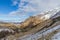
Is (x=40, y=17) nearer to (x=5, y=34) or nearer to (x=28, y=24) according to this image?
(x=28, y=24)

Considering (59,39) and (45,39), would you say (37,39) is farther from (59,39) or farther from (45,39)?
(59,39)

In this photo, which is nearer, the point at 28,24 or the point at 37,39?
the point at 37,39

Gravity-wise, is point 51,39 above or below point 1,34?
below

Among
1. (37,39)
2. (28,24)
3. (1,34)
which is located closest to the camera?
(37,39)

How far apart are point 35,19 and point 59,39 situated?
113 ft

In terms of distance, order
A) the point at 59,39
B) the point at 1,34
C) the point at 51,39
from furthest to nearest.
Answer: the point at 1,34 → the point at 51,39 → the point at 59,39

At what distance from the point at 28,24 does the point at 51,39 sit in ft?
105

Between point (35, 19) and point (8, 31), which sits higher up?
point (35, 19)

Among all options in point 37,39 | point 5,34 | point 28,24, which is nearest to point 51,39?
point 37,39

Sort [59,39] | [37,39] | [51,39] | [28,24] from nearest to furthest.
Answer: [59,39] → [51,39] → [37,39] → [28,24]

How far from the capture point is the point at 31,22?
54.7 meters

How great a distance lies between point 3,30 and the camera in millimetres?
42938

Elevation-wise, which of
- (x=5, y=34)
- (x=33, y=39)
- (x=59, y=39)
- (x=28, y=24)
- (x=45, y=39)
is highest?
(x=28, y=24)

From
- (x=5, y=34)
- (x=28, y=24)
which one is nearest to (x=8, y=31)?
(x=5, y=34)
